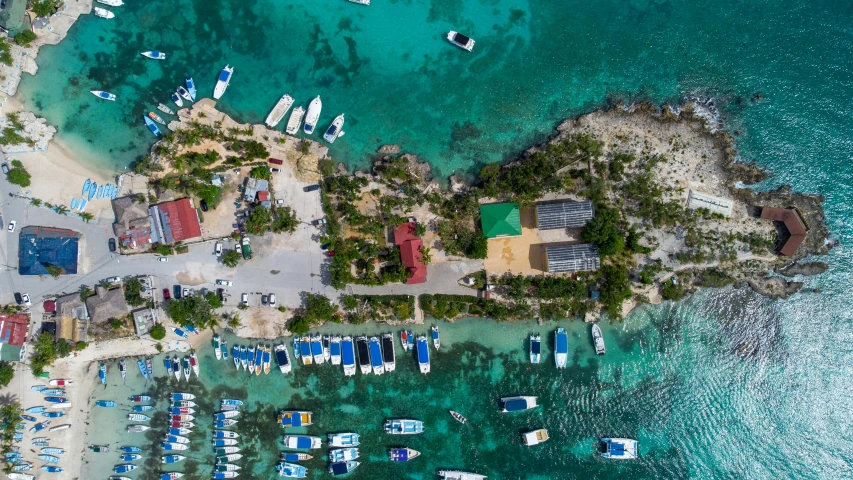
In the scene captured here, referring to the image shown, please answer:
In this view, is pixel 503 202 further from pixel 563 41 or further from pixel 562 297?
pixel 563 41

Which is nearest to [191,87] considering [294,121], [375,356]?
[294,121]

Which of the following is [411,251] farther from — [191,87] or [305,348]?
[191,87]

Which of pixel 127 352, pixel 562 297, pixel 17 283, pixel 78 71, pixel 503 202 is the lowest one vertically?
pixel 127 352

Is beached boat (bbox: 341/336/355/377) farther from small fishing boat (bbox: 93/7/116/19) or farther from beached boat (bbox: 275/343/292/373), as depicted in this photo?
small fishing boat (bbox: 93/7/116/19)

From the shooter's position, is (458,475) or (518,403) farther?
(458,475)

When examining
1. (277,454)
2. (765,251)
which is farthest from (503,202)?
(277,454)

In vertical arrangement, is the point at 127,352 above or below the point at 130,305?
below

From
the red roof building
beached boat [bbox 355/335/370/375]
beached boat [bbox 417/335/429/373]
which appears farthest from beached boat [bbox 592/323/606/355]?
beached boat [bbox 355/335/370/375]
